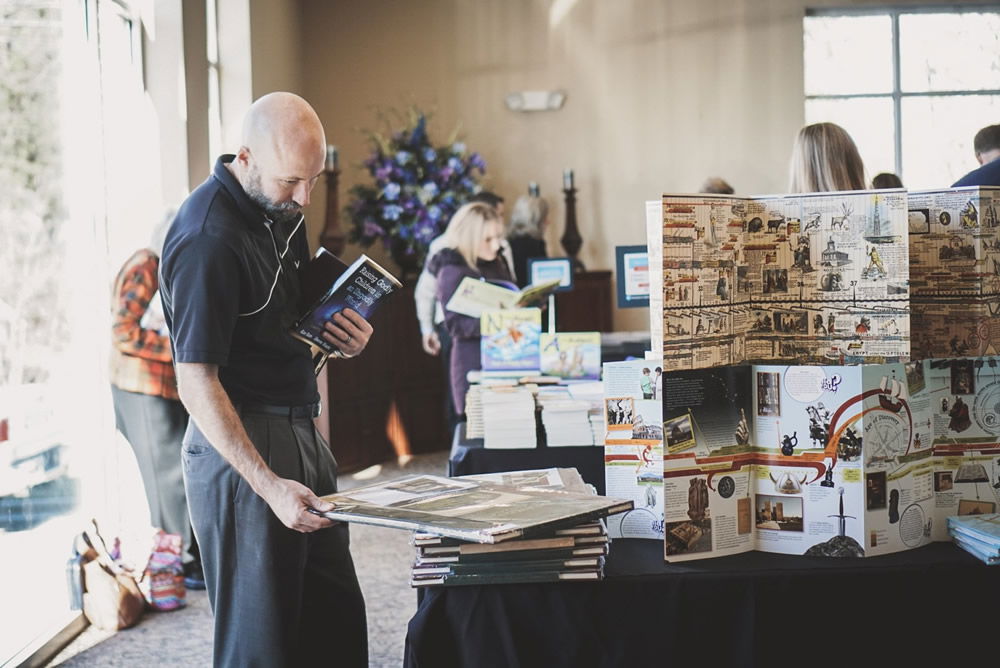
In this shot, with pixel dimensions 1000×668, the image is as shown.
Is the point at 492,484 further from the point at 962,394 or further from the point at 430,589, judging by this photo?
the point at 962,394

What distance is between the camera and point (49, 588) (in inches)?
141

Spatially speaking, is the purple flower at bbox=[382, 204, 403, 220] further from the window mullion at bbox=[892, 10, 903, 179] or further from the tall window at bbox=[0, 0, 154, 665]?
the window mullion at bbox=[892, 10, 903, 179]

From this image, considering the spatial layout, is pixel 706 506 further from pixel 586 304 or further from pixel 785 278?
pixel 586 304

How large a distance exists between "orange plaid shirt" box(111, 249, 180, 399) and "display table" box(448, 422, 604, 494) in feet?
5.08

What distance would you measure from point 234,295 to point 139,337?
2.19 m

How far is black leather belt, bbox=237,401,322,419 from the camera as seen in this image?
2135mm

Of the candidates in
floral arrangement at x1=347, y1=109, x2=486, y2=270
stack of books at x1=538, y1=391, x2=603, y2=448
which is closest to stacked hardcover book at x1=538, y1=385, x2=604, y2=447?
stack of books at x1=538, y1=391, x2=603, y2=448

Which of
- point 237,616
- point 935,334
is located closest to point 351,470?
point 237,616

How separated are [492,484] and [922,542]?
2.77 ft

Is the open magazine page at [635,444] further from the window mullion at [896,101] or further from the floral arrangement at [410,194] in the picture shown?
the window mullion at [896,101]

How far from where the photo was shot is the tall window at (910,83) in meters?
8.48

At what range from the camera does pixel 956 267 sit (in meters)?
2.01

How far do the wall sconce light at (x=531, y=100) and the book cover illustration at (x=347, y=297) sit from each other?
20.3 ft

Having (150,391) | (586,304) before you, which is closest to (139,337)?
(150,391)
